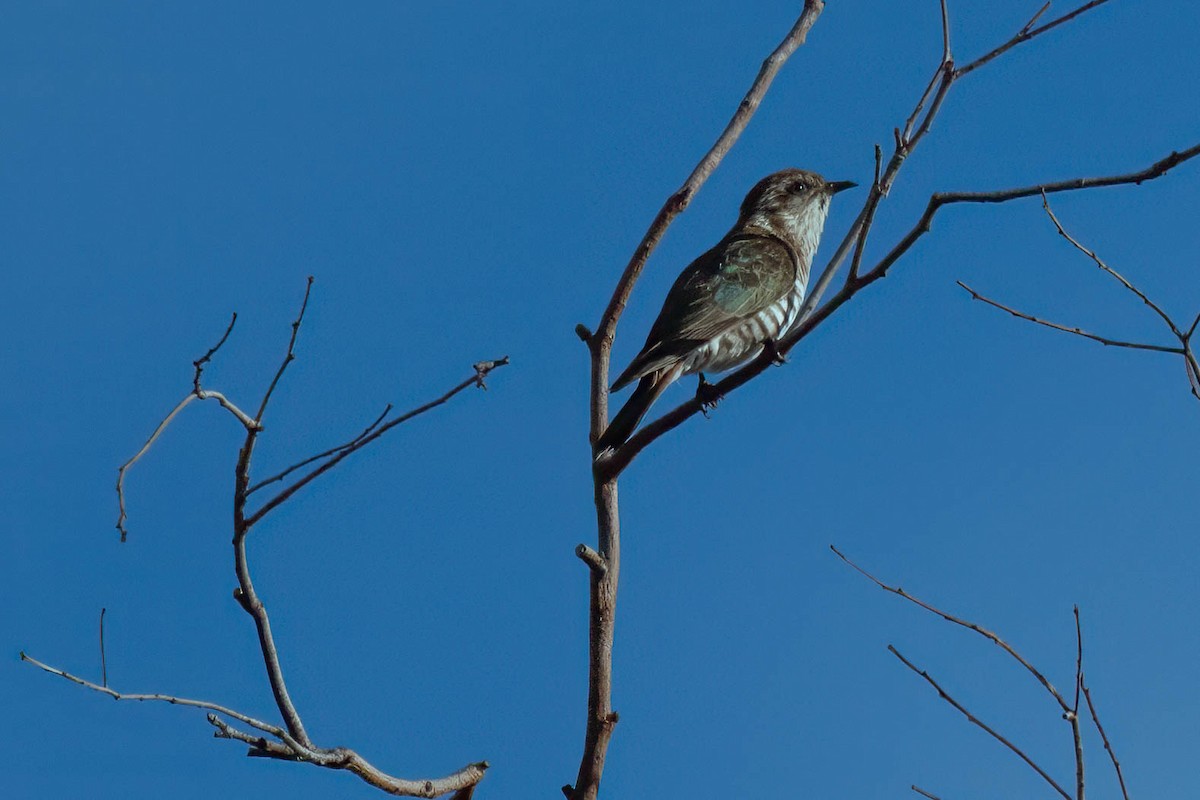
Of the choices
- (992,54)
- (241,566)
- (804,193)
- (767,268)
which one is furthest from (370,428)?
(804,193)

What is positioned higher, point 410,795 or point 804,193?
point 804,193

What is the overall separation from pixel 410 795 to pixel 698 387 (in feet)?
9.16

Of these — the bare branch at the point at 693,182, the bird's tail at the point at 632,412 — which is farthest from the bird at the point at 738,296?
the bare branch at the point at 693,182

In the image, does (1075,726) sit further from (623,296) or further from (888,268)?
(623,296)

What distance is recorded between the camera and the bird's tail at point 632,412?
552 centimetres

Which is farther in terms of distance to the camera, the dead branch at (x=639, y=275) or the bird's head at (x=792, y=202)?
the bird's head at (x=792, y=202)

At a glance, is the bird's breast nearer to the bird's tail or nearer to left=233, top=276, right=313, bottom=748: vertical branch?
the bird's tail

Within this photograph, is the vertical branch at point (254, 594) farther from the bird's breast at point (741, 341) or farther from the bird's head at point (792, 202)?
the bird's head at point (792, 202)

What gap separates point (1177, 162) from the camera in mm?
3975

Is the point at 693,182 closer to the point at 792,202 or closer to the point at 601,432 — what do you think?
the point at 601,432

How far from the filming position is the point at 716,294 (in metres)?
6.96

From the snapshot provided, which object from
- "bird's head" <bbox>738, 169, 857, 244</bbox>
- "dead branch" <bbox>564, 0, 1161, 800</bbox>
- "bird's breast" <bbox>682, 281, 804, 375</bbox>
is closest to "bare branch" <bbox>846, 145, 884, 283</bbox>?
"dead branch" <bbox>564, 0, 1161, 800</bbox>

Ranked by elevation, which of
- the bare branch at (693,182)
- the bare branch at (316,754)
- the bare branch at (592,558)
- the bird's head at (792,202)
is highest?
the bird's head at (792,202)

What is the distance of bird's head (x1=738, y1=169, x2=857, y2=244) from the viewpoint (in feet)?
27.5
